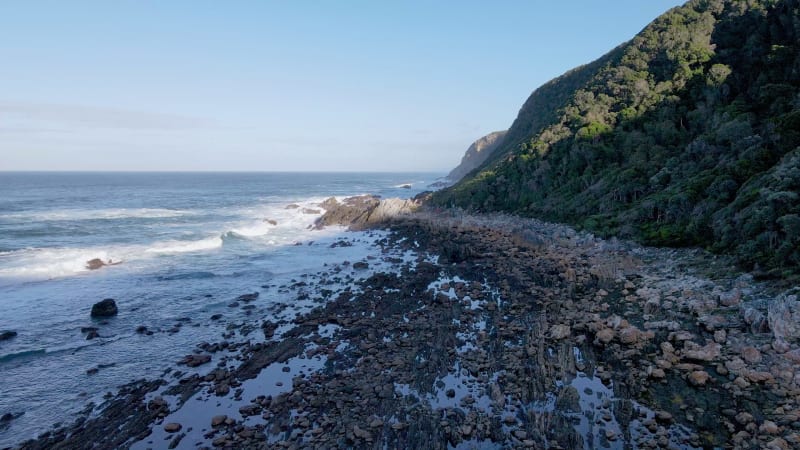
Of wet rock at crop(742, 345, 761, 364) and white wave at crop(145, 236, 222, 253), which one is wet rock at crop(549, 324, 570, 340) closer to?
wet rock at crop(742, 345, 761, 364)

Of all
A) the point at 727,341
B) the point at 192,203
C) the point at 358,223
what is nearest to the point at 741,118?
the point at 727,341

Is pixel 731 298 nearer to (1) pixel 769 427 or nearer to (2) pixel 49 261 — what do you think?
(1) pixel 769 427

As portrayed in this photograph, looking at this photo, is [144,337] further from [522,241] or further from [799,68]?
[799,68]

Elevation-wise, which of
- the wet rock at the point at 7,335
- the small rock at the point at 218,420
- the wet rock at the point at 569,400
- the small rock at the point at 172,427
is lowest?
the small rock at the point at 172,427

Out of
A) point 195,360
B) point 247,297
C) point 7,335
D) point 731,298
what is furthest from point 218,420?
point 731,298

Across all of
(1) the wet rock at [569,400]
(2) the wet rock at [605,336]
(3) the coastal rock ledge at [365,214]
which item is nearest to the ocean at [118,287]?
(3) the coastal rock ledge at [365,214]

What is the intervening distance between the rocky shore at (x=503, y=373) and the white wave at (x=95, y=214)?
48954 mm

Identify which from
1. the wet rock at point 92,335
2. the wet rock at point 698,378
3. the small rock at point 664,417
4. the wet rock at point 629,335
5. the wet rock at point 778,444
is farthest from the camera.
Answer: the wet rock at point 92,335

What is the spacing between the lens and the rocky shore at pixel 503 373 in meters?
12.4

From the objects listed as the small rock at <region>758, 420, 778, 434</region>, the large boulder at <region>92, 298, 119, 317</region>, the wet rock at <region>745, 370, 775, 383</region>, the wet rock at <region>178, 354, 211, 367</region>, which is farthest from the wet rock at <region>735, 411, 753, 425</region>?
the large boulder at <region>92, 298, 119, 317</region>

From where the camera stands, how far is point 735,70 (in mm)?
45188

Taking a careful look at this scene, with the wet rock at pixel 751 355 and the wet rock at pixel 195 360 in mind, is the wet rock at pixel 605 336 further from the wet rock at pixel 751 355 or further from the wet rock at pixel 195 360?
the wet rock at pixel 195 360

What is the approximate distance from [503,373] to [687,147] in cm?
3443

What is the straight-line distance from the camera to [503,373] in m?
15.7
